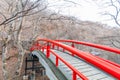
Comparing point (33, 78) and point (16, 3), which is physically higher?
point (16, 3)

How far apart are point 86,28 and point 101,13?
32.0ft

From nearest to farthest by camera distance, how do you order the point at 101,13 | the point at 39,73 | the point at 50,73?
the point at 50,73 < the point at 39,73 < the point at 101,13

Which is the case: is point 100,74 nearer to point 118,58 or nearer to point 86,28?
point 118,58

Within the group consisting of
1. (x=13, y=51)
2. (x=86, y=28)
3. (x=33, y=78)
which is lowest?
(x=33, y=78)

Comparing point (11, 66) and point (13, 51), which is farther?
point (13, 51)

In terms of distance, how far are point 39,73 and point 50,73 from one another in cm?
675

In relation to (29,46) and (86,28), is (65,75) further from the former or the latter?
(86,28)

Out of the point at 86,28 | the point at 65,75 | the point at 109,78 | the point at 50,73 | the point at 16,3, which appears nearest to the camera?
the point at 109,78

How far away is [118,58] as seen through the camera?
13.9 meters

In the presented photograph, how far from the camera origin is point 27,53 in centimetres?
1213

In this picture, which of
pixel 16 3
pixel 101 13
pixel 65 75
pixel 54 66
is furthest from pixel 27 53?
pixel 65 75

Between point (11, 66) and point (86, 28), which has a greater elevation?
point (86, 28)

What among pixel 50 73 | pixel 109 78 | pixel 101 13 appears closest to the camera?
pixel 109 78

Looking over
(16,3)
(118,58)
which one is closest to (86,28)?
(118,58)
